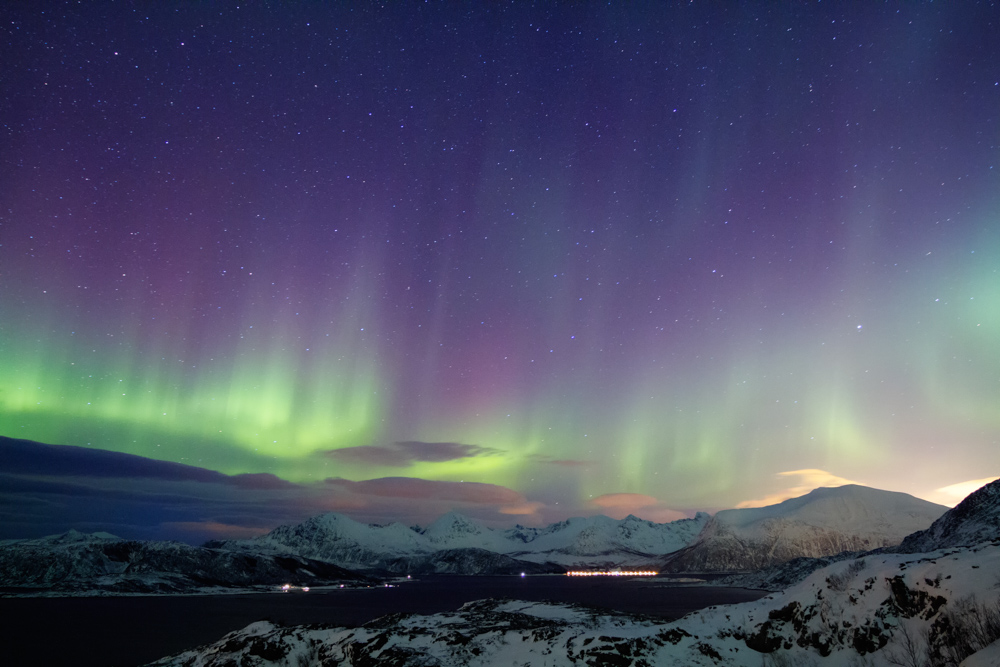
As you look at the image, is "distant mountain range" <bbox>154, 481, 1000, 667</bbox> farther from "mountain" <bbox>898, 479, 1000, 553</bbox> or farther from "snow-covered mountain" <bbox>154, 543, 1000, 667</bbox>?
"mountain" <bbox>898, 479, 1000, 553</bbox>

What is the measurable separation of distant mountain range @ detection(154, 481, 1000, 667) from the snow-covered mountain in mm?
53

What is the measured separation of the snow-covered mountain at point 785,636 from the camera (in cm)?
2255

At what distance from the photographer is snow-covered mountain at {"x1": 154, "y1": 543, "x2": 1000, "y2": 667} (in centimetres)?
2255

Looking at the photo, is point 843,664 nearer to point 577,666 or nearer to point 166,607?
point 577,666

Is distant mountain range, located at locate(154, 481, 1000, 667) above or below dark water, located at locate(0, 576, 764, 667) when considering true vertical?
above

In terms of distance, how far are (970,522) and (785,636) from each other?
57.9 metres

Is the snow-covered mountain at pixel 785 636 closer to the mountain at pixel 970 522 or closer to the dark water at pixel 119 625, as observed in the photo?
the dark water at pixel 119 625

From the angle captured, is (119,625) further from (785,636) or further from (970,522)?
(970,522)

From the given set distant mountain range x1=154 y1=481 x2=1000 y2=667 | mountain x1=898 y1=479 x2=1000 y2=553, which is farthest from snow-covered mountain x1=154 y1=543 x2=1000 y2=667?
mountain x1=898 y1=479 x2=1000 y2=553

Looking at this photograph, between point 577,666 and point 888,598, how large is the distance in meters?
14.6

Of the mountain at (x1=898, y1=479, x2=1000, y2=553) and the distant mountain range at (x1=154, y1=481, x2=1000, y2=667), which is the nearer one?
the distant mountain range at (x1=154, y1=481, x2=1000, y2=667)

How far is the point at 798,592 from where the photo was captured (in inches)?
1207

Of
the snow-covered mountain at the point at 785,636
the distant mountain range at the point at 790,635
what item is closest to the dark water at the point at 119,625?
the snow-covered mountain at the point at 785,636

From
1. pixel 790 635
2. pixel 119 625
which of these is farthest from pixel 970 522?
pixel 119 625
